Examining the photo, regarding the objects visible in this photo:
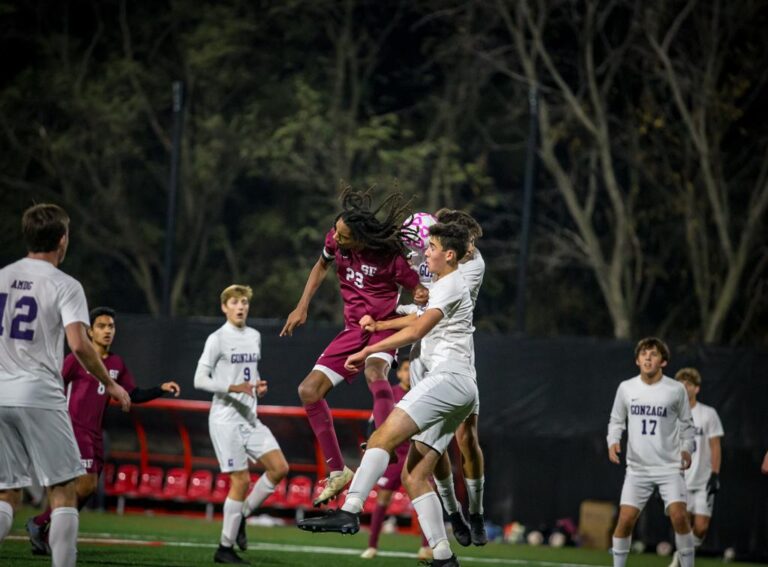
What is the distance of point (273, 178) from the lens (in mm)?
28781

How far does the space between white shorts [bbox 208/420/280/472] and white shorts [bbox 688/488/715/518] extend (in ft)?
16.7

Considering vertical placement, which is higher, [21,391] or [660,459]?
[21,391]

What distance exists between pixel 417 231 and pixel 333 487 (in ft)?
7.01

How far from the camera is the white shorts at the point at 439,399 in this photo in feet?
27.6

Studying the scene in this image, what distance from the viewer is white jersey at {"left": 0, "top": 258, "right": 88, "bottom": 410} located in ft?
Answer: 23.9

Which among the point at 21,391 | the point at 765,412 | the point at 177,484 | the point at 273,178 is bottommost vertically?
the point at 177,484

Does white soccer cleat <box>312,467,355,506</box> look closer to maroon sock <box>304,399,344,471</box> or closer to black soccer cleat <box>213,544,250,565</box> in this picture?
maroon sock <box>304,399,344,471</box>

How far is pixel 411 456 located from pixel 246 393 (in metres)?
3.36

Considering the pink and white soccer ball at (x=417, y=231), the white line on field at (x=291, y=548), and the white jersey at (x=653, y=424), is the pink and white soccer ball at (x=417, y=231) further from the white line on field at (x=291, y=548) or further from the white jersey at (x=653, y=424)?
the white line on field at (x=291, y=548)

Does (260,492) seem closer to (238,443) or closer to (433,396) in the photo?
(238,443)

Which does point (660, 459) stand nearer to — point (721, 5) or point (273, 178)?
point (721, 5)

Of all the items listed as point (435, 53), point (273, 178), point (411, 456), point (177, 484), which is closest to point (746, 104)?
point (435, 53)

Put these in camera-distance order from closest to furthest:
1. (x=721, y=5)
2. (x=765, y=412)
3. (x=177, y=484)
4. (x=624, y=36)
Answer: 1. (x=765, y=412)
2. (x=177, y=484)
3. (x=721, y=5)
4. (x=624, y=36)

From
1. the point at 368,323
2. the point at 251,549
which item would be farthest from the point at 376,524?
the point at 368,323
